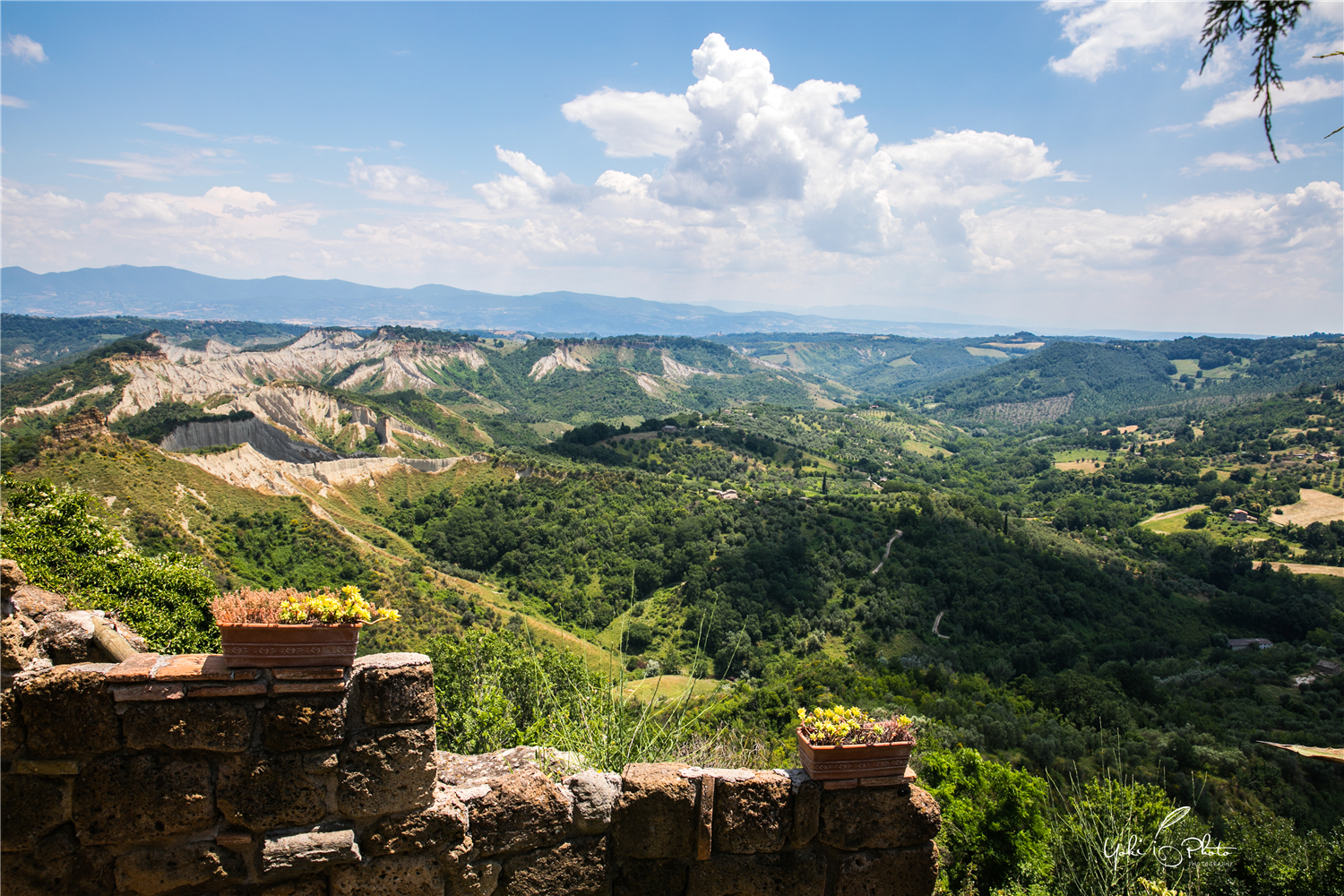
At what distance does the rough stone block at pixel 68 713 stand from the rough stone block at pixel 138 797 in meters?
0.18

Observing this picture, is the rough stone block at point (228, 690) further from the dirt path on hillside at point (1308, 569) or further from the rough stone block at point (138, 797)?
the dirt path on hillside at point (1308, 569)

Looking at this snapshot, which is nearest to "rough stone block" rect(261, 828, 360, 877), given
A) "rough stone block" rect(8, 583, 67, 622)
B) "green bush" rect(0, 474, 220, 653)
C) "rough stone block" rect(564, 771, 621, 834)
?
"rough stone block" rect(564, 771, 621, 834)

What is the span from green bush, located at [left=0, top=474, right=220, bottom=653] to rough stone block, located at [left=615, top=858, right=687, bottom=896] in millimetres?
12463

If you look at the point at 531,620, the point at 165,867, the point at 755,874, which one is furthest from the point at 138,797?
the point at 531,620

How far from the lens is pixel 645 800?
518 cm

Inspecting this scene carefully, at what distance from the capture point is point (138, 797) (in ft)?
13.9

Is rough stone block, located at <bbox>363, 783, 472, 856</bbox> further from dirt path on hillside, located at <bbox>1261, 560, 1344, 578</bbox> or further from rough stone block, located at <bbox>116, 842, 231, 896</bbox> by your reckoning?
dirt path on hillside, located at <bbox>1261, 560, 1344, 578</bbox>

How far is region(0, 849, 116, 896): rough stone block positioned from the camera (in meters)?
4.15

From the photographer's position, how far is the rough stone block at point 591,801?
16.9 feet

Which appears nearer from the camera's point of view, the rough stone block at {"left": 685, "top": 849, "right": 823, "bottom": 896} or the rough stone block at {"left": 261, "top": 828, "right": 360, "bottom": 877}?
the rough stone block at {"left": 261, "top": 828, "right": 360, "bottom": 877}

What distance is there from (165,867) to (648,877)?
3633 millimetres

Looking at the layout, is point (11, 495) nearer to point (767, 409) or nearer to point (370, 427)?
point (370, 427)

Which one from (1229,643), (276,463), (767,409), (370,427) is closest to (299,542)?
(276,463)

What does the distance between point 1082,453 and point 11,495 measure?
17450 cm
